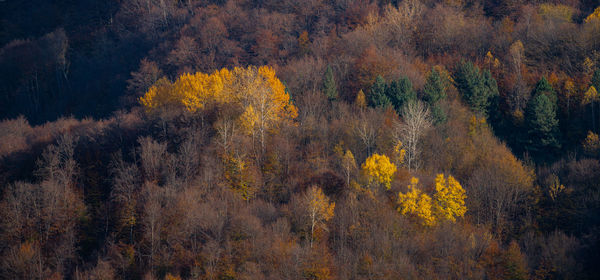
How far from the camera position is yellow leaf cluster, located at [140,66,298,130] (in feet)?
188

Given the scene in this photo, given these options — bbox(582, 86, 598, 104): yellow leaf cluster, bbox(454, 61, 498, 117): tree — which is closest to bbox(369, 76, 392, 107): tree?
bbox(454, 61, 498, 117): tree

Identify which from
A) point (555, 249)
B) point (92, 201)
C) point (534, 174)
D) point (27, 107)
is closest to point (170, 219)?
point (92, 201)

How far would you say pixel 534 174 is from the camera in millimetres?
54375

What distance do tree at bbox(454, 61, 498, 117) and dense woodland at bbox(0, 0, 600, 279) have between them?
0.25 meters

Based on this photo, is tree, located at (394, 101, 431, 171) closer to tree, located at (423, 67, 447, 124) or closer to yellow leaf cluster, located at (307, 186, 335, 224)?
tree, located at (423, 67, 447, 124)

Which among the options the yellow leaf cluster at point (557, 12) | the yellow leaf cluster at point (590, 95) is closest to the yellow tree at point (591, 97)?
the yellow leaf cluster at point (590, 95)

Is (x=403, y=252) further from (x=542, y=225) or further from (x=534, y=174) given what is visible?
(x=534, y=174)

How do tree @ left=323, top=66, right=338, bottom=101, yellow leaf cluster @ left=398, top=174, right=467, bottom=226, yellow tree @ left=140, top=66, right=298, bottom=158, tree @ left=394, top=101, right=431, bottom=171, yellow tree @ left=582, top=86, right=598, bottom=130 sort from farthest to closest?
tree @ left=323, top=66, right=338, bottom=101 < yellow tree @ left=582, top=86, right=598, bottom=130 < yellow tree @ left=140, top=66, right=298, bottom=158 < tree @ left=394, top=101, right=431, bottom=171 < yellow leaf cluster @ left=398, top=174, right=467, bottom=226

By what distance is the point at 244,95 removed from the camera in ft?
195

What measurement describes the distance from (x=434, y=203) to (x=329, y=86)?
89.7 ft

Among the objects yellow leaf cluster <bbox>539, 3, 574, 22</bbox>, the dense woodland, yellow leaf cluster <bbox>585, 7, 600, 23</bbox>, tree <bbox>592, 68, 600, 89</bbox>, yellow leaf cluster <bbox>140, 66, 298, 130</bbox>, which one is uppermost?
yellow leaf cluster <bbox>585, 7, 600, 23</bbox>

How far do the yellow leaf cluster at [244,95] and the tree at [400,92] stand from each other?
12.3m

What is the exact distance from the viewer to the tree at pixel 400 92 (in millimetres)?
64875

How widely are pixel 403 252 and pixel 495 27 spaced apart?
172 ft
